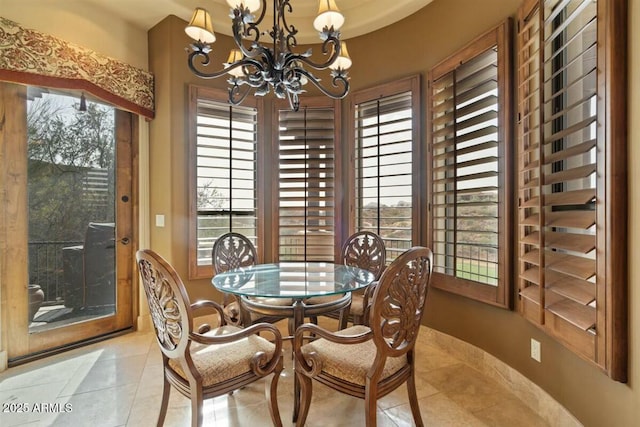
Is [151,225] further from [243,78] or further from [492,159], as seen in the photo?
[492,159]

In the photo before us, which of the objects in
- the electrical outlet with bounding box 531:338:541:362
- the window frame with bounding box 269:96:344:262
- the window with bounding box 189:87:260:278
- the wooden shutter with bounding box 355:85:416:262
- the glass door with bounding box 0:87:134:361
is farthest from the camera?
the window frame with bounding box 269:96:344:262

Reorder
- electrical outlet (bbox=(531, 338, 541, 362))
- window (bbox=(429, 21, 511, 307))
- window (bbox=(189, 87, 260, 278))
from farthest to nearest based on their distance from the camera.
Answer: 1. window (bbox=(189, 87, 260, 278))
2. window (bbox=(429, 21, 511, 307))
3. electrical outlet (bbox=(531, 338, 541, 362))

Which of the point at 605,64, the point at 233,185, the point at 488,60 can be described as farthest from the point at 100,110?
the point at 605,64

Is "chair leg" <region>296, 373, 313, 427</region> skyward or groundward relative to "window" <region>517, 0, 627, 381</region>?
groundward

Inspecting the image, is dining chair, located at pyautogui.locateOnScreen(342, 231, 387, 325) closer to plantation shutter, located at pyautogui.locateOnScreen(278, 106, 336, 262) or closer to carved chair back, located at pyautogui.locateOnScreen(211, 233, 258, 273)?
plantation shutter, located at pyautogui.locateOnScreen(278, 106, 336, 262)

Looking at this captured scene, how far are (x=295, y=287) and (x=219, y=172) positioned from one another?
6.23 feet

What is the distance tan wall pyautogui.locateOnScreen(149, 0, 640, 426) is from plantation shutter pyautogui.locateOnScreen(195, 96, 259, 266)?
0.55ft

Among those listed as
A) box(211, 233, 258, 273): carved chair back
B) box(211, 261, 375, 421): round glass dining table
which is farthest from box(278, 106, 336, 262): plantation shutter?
box(211, 261, 375, 421): round glass dining table

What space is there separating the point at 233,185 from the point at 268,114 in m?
0.91

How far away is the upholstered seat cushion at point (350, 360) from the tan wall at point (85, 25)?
3202 mm

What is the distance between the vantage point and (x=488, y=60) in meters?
2.29

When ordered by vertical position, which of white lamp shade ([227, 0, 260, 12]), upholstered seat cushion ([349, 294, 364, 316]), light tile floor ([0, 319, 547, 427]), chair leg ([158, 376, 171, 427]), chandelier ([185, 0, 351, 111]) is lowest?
light tile floor ([0, 319, 547, 427])

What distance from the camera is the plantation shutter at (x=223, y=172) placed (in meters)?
3.20

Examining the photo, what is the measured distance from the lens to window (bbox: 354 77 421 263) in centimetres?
292
